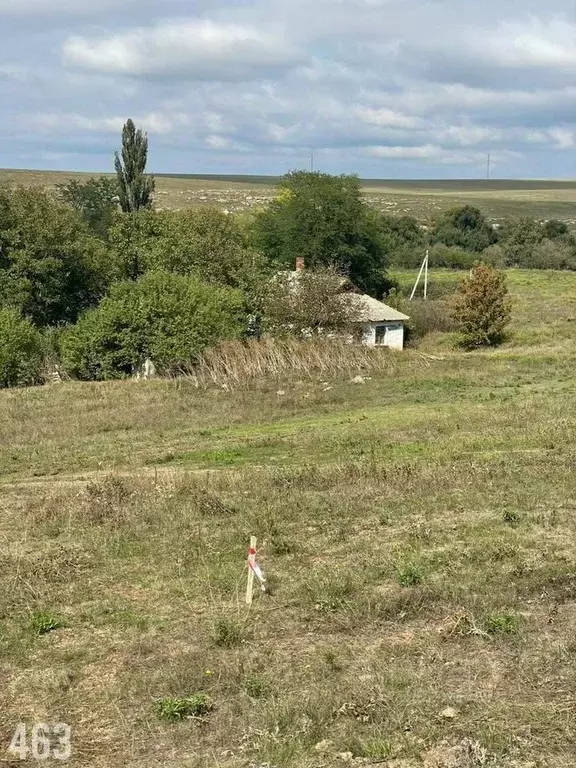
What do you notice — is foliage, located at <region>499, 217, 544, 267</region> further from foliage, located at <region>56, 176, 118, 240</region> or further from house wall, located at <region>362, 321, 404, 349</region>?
house wall, located at <region>362, 321, 404, 349</region>

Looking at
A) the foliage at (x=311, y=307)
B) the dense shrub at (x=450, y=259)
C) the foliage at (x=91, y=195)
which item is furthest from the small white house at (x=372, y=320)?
the foliage at (x=91, y=195)

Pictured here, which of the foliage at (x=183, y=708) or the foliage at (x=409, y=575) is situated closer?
the foliage at (x=183, y=708)

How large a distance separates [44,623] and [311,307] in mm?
31988

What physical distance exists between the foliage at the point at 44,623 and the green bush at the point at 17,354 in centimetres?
2988

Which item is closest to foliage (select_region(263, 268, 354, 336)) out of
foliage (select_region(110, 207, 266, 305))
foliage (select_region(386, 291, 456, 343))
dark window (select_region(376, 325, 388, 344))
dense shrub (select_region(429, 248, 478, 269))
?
foliage (select_region(110, 207, 266, 305))

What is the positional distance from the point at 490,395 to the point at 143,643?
789 inches

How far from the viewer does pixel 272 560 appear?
1019cm

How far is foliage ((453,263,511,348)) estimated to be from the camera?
4553 cm

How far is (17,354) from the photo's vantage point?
37094mm

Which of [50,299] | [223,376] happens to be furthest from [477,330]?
[50,299]

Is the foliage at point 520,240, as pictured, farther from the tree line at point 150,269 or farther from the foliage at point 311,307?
the foliage at point 311,307

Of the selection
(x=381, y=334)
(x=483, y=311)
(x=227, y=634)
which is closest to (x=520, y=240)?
(x=483, y=311)

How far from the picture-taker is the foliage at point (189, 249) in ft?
147

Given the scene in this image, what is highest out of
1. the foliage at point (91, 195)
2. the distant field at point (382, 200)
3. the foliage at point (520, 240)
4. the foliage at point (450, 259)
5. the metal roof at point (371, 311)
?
the distant field at point (382, 200)
